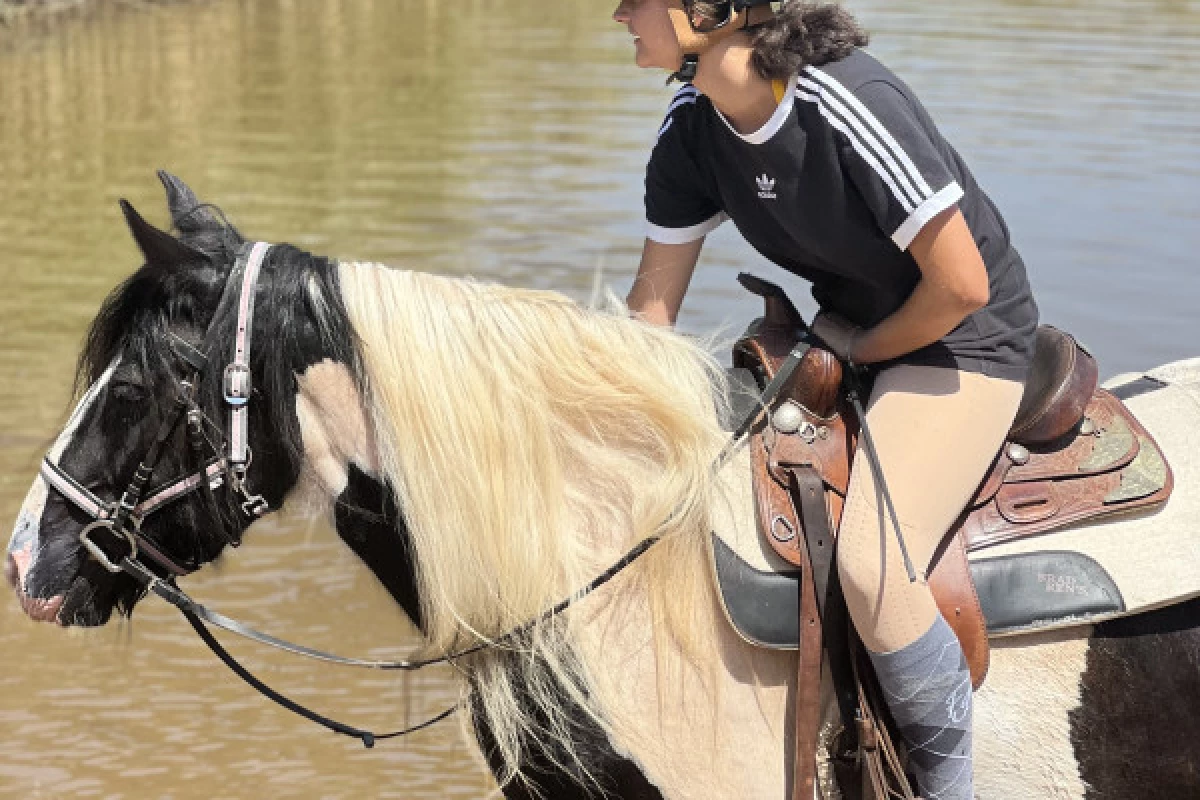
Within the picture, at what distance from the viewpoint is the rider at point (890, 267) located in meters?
2.80

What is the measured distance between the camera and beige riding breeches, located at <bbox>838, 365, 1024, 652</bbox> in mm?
2834

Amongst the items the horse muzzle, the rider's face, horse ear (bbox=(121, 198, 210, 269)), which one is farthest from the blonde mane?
the horse muzzle

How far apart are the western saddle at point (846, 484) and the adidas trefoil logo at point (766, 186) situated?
0.30 m

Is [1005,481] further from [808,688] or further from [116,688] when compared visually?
[116,688]

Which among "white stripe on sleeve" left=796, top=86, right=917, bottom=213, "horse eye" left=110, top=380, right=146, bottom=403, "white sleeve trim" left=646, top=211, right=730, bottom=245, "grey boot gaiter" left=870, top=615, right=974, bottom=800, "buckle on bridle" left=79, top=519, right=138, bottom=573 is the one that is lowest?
"grey boot gaiter" left=870, top=615, right=974, bottom=800

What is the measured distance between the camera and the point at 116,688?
5938 millimetres

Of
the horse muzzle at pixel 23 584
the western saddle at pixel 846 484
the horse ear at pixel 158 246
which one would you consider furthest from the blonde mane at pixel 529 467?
the horse muzzle at pixel 23 584

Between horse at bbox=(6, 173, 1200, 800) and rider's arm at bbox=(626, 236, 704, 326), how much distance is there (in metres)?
0.42

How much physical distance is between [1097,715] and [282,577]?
14.7 ft

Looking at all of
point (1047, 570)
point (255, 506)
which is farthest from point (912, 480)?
point (255, 506)

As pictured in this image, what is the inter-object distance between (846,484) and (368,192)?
36.2 ft

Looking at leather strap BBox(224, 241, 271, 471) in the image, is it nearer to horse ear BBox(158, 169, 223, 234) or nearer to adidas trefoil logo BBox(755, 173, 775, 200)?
horse ear BBox(158, 169, 223, 234)

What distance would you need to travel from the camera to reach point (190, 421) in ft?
8.99

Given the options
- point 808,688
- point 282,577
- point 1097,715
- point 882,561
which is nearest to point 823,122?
point 882,561
